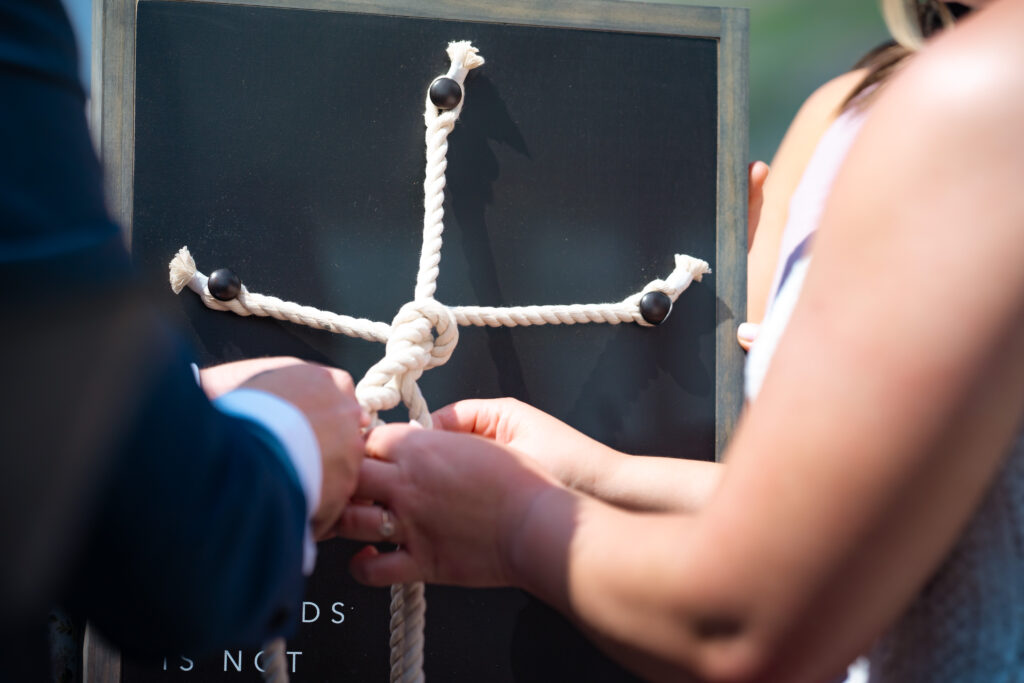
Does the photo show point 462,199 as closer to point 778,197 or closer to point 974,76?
point 778,197

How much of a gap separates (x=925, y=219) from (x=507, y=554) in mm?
295

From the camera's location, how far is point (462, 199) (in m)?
0.72

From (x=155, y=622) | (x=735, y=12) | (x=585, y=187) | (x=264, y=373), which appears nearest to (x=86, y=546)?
(x=155, y=622)

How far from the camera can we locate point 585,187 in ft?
2.41

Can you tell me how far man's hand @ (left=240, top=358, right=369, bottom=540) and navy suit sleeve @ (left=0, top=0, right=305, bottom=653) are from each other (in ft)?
0.26

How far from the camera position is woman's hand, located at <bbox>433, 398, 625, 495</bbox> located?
667mm

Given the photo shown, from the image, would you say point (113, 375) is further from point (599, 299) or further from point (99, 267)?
point (599, 299)

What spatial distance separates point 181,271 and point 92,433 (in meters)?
0.35

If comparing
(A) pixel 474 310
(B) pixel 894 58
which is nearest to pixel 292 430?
(A) pixel 474 310

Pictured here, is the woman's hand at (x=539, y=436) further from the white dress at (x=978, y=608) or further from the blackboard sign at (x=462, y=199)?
the white dress at (x=978, y=608)

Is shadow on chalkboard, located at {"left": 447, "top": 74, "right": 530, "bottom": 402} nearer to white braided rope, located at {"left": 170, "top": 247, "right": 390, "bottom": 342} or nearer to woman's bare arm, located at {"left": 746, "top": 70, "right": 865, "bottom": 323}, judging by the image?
white braided rope, located at {"left": 170, "top": 247, "right": 390, "bottom": 342}

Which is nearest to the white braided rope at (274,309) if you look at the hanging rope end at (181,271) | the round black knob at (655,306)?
the hanging rope end at (181,271)

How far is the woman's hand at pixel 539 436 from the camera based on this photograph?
0.67m

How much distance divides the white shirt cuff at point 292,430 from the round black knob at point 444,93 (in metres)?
0.30
